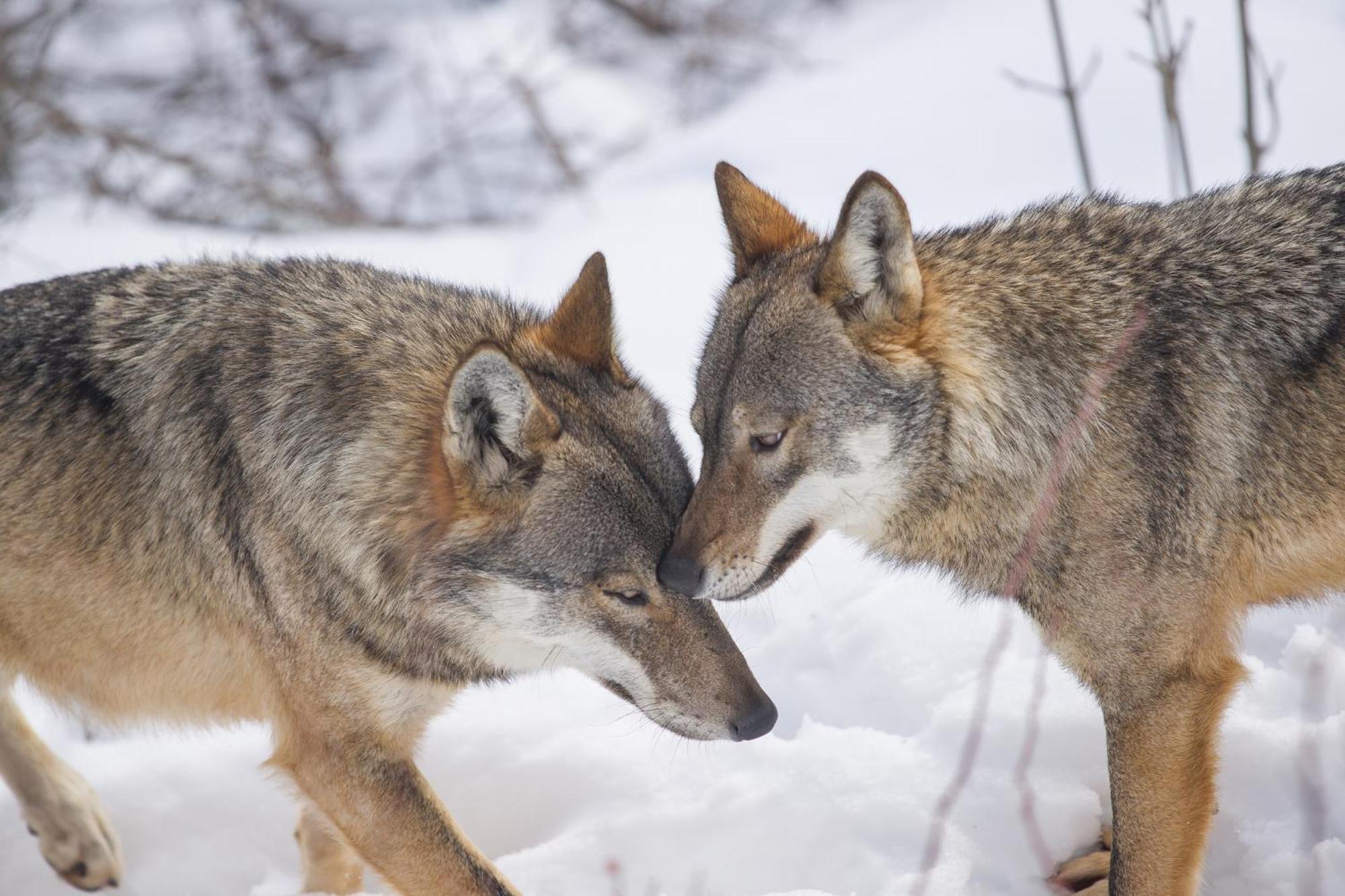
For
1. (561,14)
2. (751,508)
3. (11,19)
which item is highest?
(11,19)

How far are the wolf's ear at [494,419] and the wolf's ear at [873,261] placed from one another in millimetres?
836

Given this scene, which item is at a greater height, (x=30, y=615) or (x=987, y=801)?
(x=30, y=615)

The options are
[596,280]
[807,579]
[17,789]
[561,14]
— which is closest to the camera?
[596,280]

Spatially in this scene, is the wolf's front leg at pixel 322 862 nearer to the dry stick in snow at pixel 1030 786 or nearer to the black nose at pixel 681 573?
the black nose at pixel 681 573

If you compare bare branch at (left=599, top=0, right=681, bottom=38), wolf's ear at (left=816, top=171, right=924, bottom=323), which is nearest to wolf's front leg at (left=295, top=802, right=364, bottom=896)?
wolf's ear at (left=816, top=171, right=924, bottom=323)

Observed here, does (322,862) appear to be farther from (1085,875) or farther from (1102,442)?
(1102,442)

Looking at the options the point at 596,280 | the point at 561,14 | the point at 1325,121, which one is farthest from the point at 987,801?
the point at 561,14

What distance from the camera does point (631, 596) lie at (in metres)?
3.45

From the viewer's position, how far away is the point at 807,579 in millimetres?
5223

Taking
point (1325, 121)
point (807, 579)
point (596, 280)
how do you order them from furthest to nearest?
point (1325, 121) < point (807, 579) < point (596, 280)

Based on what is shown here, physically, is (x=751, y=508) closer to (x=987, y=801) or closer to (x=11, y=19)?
(x=987, y=801)

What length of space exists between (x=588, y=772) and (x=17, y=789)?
1.95 m

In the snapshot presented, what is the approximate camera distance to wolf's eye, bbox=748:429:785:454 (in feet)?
11.2

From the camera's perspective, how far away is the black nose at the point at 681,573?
330 centimetres
